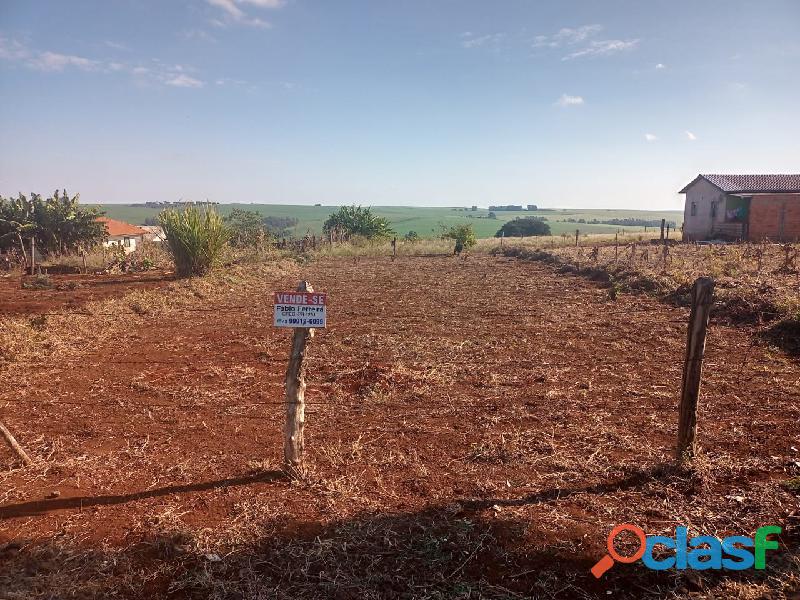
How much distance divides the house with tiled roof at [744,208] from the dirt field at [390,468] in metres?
20.5

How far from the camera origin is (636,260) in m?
16.4

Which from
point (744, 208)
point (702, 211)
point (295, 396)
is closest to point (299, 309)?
point (295, 396)

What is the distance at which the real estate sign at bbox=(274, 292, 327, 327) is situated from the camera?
370 cm

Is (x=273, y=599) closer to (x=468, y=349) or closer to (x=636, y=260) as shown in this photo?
(x=468, y=349)

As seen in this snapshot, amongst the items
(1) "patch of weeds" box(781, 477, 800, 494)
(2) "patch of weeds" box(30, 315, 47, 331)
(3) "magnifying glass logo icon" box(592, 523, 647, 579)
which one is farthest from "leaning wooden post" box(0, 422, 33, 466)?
(1) "patch of weeds" box(781, 477, 800, 494)

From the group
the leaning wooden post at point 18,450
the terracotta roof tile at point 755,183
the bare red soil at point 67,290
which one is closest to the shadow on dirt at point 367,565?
the leaning wooden post at point 18,450

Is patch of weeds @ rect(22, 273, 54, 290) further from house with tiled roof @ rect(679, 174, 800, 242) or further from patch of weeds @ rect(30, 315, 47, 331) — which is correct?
house with tiled roof @ rect(679, 174, 800, 242)

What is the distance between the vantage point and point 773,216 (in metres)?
23.8

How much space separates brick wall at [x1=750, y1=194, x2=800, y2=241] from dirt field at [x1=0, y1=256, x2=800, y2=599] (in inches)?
805

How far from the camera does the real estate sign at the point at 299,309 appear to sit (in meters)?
3.70

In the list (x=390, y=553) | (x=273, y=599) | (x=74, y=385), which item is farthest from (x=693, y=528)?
(x=74, y=385)

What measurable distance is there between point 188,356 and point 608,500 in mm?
5833

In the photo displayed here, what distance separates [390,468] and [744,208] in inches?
1090

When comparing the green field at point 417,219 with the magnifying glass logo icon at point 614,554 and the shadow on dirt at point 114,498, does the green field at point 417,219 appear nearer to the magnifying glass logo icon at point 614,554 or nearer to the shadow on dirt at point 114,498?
the shadow on dirt at point 114,498
